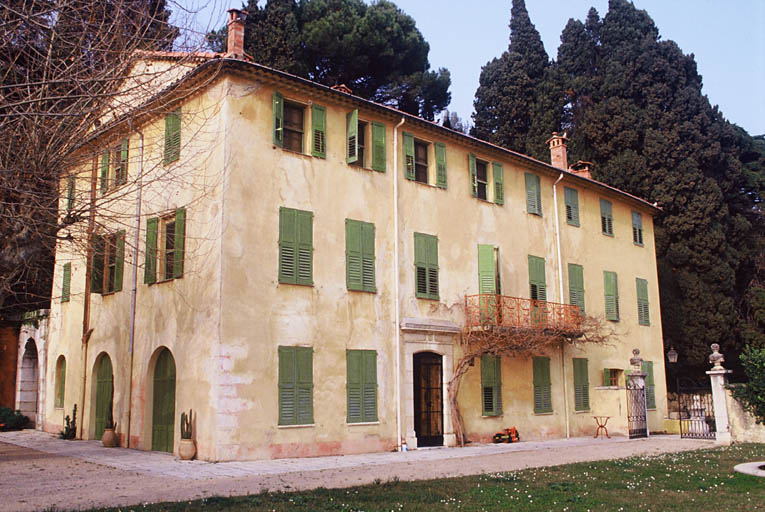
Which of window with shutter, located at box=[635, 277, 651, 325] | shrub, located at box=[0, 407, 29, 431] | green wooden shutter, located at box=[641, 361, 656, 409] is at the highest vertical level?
window with shutter, located at box=[635, 277, 651, 325]

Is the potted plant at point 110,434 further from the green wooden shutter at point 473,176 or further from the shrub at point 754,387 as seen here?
the shrub at point 754,387

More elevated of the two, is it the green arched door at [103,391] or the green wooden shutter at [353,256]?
the green wooden shutter at [353,256]

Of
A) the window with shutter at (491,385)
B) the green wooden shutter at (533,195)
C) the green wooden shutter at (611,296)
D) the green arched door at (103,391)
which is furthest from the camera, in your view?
the green wooden shutter at (611,296)

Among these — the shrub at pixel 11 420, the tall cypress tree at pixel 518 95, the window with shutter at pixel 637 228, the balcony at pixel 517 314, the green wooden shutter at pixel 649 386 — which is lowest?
the shrub at pixel 11 420

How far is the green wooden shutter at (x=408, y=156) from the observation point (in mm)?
18062

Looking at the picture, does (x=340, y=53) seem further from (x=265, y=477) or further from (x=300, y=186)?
(x=265, y=477)

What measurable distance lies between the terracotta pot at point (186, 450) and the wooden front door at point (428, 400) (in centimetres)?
564

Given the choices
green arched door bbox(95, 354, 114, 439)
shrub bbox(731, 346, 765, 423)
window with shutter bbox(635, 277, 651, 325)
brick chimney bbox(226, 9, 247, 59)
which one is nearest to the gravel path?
green arched door bbox(95, 354, 114, 439)

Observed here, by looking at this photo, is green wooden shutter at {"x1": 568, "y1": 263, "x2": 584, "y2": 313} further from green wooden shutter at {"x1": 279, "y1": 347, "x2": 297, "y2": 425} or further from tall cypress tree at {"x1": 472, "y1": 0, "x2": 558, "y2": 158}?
tall cypress tree at {"x1": 472, "y1": 0, "x2": 558, "y2": 158}

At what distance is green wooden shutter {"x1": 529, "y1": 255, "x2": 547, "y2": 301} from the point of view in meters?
20.9

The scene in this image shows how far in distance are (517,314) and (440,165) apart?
4.59 meters

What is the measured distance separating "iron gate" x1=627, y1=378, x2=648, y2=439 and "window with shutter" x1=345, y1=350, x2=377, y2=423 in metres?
9.08

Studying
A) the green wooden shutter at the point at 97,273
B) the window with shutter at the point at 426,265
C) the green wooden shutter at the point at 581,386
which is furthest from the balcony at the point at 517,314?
the green wooden shutter at the point at 97,273

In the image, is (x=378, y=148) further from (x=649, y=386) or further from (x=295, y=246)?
(x=649, y=386)
